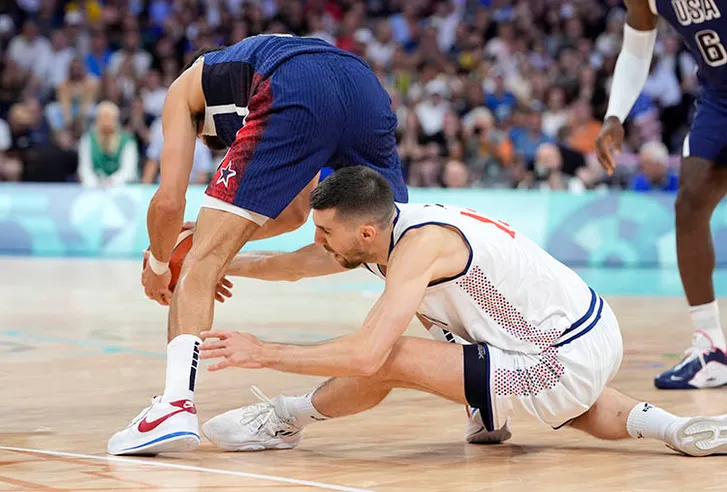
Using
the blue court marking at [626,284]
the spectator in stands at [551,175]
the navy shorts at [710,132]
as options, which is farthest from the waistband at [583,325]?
the spectator in stands at [551,175]

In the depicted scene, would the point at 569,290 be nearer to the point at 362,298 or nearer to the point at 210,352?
the point at 210,352

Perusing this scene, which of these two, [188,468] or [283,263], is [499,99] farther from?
[188,468]

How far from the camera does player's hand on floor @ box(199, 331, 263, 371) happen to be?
3619 millimetres

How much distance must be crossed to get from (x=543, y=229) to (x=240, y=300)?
4610mm

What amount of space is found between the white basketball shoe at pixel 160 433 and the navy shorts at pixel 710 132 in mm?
2962

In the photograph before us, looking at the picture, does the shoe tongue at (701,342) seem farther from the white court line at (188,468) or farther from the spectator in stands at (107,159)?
the spectator in stands at (107,159)

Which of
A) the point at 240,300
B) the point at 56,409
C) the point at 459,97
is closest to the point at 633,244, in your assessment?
the point at 459,97

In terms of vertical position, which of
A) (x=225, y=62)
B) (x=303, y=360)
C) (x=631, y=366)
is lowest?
(x=631, y=366)

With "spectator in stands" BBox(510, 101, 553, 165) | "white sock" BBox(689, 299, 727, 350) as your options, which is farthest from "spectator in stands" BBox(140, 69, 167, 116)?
"white sock" BBox(689, 299, 727, 350)

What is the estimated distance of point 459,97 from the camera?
16.5 m

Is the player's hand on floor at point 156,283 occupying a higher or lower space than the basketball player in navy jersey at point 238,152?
lower

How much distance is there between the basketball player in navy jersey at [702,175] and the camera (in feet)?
18.7

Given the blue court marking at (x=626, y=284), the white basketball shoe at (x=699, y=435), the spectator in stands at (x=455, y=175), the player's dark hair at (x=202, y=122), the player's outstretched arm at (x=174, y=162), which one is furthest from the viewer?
the spectator in stands at (x=455, y=175)

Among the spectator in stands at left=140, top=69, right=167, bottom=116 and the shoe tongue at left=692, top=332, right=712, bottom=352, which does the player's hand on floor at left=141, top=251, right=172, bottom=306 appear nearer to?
the shoe tongue at left=692, top=332, right=712, bottom=352
